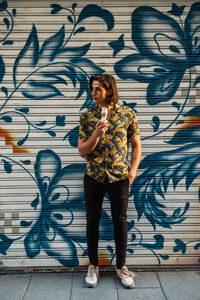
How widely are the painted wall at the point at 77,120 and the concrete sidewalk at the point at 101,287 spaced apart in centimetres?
19

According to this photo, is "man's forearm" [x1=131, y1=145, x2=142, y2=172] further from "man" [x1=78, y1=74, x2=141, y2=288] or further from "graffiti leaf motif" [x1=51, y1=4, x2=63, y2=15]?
"graffiti leaf motif" [x1=51, y1=4, x2=63, y2=15]

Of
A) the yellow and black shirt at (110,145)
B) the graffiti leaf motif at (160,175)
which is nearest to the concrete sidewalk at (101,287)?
the graffiti leaf motif at (160,175)

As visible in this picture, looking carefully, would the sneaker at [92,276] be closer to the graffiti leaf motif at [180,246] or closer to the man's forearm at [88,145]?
the graffiti leaf motif at [180,246]

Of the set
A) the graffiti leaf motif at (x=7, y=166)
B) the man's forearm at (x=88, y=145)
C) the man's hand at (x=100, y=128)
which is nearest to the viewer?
the man's hand at (x=100, y=128)

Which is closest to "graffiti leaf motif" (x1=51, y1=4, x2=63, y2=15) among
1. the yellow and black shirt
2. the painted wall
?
the painted wall

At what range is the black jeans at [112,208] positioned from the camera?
3.26 meters

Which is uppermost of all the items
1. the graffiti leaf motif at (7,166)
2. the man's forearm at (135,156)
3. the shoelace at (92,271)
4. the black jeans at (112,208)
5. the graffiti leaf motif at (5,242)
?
the man's forearm at (135,156)

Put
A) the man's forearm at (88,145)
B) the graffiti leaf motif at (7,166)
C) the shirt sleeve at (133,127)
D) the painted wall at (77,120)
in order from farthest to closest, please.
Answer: the graffiti leaf motif at (7,166) < the painted wall at (77,120) < the shirt sleeve at (133,127) < the man's forearm at (88,145)

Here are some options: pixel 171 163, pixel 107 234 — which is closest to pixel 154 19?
pixel 171 163

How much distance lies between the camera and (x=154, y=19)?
3549mm

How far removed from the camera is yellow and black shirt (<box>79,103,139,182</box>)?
321cm

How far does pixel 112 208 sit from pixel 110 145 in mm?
662

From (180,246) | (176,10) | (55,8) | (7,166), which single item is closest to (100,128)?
(7,166)

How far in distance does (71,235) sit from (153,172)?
3.85 ft
